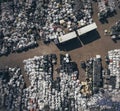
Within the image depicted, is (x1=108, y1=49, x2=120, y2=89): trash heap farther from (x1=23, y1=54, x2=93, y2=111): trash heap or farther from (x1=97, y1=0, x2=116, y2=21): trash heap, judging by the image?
(x1=97, y1=0, x2=116, y2=21): trash heap

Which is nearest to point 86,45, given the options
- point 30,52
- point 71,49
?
point 71,49

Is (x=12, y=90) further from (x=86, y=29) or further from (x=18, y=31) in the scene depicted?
(x=86, y=29)

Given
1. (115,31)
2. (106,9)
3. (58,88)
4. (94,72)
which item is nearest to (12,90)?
(58,88)

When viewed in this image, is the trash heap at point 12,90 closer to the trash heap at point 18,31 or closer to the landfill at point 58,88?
the landfill at point 58,88

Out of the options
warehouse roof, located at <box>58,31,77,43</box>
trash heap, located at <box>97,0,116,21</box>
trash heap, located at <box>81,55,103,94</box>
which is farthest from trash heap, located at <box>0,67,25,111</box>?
trash heap, located at <box>97,0,116,21</box>

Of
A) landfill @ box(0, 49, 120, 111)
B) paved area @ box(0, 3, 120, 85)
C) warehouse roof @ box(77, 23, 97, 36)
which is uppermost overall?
warehouse roof @ box(77, 23, 97, 36)

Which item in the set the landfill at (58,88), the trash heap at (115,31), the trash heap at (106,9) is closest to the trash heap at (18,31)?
the landfill at (58,88)

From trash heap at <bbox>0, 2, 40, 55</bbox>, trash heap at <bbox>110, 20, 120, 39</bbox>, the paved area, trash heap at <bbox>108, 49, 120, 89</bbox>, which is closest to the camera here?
trash heap at <bbox>108, 49, 120, 89</bbox>

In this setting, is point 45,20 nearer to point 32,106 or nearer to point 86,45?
point 86,45
